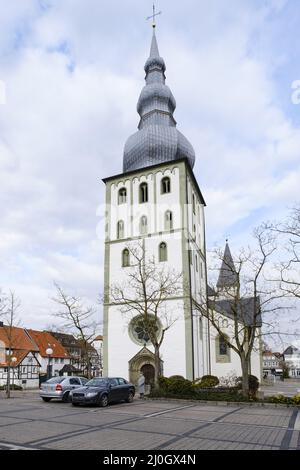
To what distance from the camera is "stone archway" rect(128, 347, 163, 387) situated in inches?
1251

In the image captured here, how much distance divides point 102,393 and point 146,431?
7.31 metres

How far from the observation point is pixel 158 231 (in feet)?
113

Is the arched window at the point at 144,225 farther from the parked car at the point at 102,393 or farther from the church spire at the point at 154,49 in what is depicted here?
the church spire at the point at 154,49

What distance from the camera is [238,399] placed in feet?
66.5

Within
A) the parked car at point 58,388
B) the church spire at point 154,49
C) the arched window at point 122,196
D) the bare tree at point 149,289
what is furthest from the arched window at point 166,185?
the parked car at point 58,388

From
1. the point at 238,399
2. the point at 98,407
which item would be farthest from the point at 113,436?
the point at 238,399

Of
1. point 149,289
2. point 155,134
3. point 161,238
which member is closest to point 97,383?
point 149,289

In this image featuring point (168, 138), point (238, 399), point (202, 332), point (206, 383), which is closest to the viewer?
point (238, 399)

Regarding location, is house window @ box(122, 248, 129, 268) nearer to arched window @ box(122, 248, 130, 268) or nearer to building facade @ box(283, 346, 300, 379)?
arched window @ box(122, 248, 130, 268)

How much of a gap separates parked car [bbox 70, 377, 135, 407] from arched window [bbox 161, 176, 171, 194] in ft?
63.3

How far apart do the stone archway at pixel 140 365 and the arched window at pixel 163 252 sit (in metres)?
7.07

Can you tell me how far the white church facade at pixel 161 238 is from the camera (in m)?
31.6
